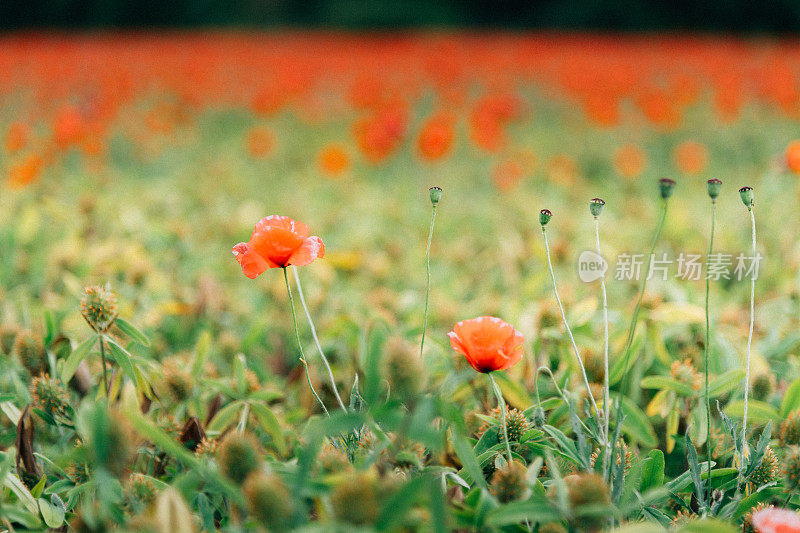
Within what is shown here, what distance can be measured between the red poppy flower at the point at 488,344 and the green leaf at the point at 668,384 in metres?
0.30

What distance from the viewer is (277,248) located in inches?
26.9

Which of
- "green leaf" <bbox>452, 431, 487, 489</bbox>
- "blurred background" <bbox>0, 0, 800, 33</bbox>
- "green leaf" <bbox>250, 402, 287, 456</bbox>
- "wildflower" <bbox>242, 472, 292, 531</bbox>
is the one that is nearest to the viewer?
"wildflower" <bbox>242, 472, 292, 531</bbox>

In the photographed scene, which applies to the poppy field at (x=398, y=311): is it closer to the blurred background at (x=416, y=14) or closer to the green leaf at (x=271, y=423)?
the green leaf at (x=271, y=423)

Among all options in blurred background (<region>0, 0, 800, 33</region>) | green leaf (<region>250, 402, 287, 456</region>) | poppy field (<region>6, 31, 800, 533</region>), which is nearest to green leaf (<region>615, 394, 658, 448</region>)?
poppy field (<region>6, 31, 800, 533</region>)

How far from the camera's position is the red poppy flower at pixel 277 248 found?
683mm

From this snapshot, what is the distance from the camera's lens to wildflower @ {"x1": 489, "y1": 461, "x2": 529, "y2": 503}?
648 mm

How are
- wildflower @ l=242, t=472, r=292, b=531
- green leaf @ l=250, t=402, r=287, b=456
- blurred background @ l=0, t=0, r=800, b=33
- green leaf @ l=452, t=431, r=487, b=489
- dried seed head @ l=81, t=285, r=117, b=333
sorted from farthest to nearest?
blurred background @ l=0, t=0, r=800, b=33
green leaf @ l=250, t=402, r=287, b=456
dried seed head @ l=81, t=285, r=117, b=333
green leaf @ l=452, t=431, r=487, b=489
wildflower @ l=242, t=472, r=292, b=531

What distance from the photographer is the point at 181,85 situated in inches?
158

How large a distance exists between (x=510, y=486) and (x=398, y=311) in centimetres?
72

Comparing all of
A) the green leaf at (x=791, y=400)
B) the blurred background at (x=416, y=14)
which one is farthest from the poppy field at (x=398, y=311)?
the blurred background at (x=416, y=14)

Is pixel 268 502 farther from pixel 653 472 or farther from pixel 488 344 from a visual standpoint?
A: pixel 653 472

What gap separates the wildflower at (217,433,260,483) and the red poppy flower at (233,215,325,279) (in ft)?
0.60

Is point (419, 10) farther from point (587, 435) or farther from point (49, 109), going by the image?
point (587, 435)

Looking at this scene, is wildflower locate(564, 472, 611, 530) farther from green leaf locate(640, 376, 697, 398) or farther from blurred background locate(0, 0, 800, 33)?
blurred background locate(0, 0, 800, 33)
